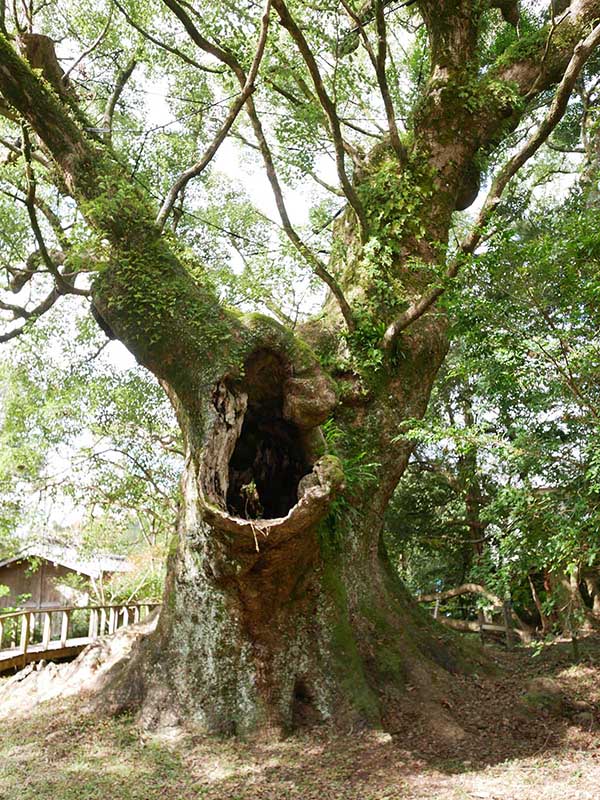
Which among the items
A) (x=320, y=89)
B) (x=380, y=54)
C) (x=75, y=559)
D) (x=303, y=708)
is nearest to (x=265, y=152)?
(x=320, y=89)

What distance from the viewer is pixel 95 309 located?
21.1 feet

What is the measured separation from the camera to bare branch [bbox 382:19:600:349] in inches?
199

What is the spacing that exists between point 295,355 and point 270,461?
108 cm

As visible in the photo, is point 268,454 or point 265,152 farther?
point 265,152

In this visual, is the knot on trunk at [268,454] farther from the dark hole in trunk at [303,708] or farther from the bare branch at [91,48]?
the bare branch at [91,48]

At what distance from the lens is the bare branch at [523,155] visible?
16.6ft

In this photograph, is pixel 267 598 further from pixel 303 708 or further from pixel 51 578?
pixel 51 578

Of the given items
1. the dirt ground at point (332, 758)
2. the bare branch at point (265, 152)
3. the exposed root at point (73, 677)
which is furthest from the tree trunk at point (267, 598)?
the bare branch at point (265, 152)

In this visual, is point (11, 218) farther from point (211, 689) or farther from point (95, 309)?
point (211, 689)

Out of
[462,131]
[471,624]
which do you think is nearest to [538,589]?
[471,624]

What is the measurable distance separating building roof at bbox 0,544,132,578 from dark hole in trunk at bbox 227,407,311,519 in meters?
11.0

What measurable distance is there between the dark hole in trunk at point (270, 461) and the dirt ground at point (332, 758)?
1947mm

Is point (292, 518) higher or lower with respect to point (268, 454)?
lower

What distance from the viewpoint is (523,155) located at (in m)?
5.57
